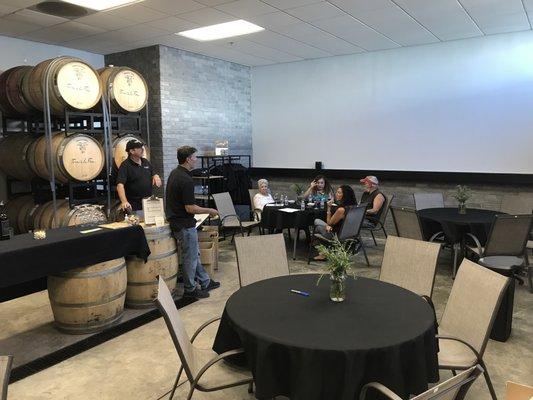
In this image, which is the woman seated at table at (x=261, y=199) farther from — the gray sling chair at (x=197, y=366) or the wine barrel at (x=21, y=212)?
the gray sling chair at (x=197, y=366)

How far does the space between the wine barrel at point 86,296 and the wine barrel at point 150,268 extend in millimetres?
304

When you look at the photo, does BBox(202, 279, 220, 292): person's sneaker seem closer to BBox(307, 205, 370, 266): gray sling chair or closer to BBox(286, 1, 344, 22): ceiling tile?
BBox(307, 205, 370, 266): gray sling chair

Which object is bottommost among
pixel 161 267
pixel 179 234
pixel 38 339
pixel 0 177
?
pixel 38 339

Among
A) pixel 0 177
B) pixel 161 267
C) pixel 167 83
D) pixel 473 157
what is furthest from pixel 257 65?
pixel 161 267

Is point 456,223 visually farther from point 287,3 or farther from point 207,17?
point 207,17

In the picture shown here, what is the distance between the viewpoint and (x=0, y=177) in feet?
18.3

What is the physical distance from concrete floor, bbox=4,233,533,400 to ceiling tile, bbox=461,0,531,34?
3263mm

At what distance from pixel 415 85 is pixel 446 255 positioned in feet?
9.03

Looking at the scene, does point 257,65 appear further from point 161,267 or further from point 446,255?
point 161,267

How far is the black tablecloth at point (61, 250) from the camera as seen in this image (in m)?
2.99

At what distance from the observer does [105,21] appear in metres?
5.30

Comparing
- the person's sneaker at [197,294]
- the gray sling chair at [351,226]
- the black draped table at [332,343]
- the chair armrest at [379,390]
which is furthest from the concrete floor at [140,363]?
the gray sling chair at [351,226]

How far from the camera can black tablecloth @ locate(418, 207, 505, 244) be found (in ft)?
15.8

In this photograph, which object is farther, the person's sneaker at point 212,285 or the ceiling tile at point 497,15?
the ceiling tile at point 497,15
